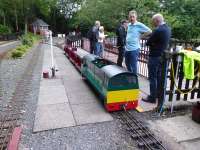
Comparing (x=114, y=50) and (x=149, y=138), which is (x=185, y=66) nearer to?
(x=149, y=138)

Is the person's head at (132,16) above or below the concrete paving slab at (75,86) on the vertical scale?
above

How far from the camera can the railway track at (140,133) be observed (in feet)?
13.0

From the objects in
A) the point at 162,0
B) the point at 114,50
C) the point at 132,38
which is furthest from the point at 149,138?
the point at 162,0

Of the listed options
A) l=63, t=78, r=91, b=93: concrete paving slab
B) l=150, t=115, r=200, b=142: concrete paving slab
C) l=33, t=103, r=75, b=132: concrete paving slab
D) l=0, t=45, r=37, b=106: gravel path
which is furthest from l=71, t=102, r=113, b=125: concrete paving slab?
l=0, t=45, r=37, b=106: gravel path

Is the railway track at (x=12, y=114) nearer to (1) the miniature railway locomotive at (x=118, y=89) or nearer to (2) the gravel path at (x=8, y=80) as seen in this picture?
(2) the gravel path at (x=8, y=80)

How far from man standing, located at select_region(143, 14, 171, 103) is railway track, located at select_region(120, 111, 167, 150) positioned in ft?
3.00

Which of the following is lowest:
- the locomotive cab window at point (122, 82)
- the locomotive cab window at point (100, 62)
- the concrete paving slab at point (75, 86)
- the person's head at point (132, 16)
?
the concrete paving slab at point (75, 86)

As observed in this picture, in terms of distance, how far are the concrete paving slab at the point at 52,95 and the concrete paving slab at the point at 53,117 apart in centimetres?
31

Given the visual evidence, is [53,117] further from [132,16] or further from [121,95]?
[132,16]

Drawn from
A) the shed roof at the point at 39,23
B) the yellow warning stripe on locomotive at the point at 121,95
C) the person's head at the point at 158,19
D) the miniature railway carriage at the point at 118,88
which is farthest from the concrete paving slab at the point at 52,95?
the shed roof at the point at 39,23

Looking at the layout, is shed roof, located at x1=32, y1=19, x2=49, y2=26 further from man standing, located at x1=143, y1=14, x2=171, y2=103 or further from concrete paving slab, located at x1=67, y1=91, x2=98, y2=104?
man standing, located at x1=143, y1=14, x2=171, y2=103

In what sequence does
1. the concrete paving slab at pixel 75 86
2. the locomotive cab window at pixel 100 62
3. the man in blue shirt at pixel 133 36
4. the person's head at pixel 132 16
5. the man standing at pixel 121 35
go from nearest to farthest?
the person's head at pixel 132 16
the man in blue shirt at pixel 133 36
the locomotive cab window at pixel 100 62
the concrete paving slab at pixel 75 86
the man standing at pixel 121 35

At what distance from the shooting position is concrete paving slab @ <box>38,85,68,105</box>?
20.0 feet

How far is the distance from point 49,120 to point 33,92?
Result: 233 cm
